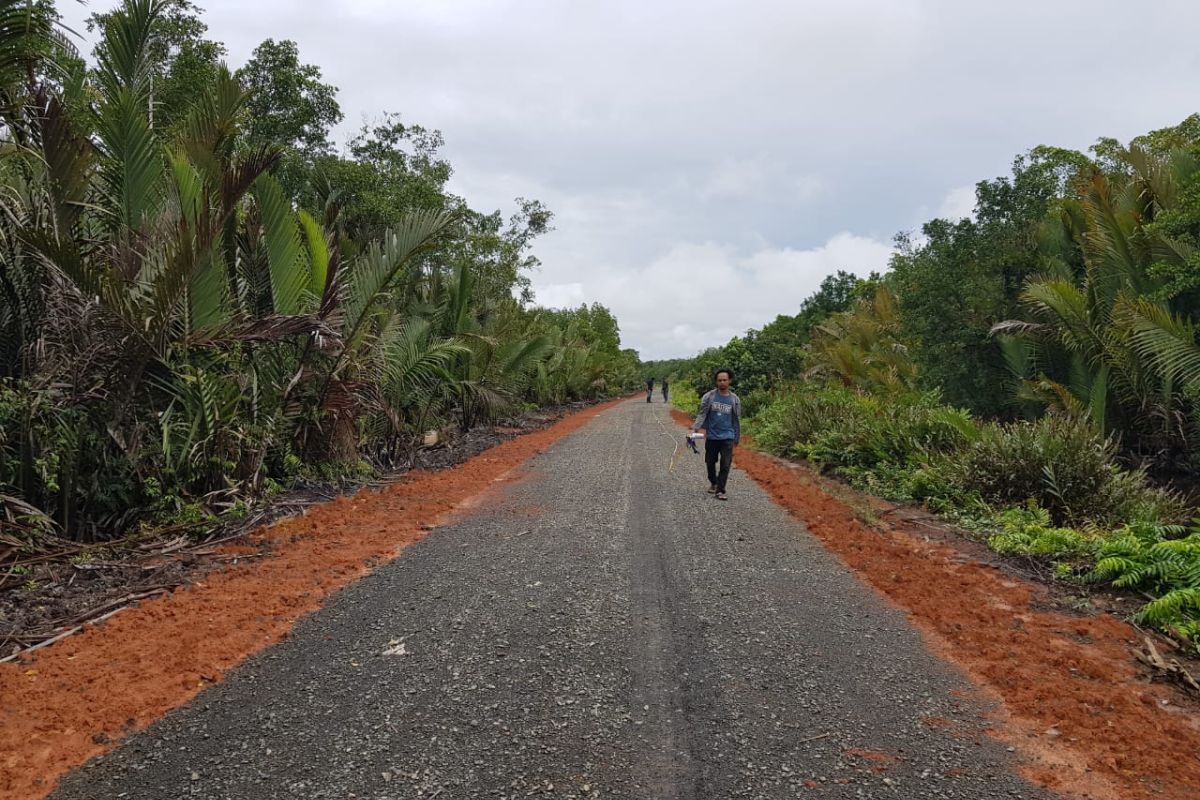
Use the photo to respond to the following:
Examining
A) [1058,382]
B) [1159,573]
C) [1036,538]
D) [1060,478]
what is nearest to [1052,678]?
[1159,573]

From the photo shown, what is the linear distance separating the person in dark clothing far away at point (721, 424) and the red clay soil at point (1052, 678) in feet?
7.81

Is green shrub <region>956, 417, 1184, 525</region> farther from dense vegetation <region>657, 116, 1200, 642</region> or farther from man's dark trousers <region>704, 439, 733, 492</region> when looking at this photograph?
man's dark trousers <region>704, 439, 733, 492</region>

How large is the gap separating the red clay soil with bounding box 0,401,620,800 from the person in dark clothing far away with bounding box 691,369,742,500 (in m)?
3.68

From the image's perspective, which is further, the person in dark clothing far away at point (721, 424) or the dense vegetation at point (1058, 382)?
the person in dark clothing far away at point (721, 424)

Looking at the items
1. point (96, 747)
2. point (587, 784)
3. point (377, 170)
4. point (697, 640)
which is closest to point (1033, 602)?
point (697, 640)

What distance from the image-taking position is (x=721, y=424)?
26.8 ft

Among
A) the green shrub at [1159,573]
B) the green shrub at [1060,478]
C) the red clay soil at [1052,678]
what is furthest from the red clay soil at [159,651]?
the green shrub at [1060,478]

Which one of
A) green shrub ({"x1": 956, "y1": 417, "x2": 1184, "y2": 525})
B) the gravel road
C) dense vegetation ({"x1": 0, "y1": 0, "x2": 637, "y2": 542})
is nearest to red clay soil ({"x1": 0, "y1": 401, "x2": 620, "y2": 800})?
the gravel road

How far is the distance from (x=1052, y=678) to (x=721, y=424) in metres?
5.00

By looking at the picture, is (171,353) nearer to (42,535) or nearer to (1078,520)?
(42,535)

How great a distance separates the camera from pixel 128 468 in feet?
18.2

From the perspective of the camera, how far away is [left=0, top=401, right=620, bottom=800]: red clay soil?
8.63 feet

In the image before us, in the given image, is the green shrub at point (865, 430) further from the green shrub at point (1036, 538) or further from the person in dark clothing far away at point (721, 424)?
the person in dark clothing far away at point (721, 424)

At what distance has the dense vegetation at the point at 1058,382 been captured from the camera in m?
6.37
